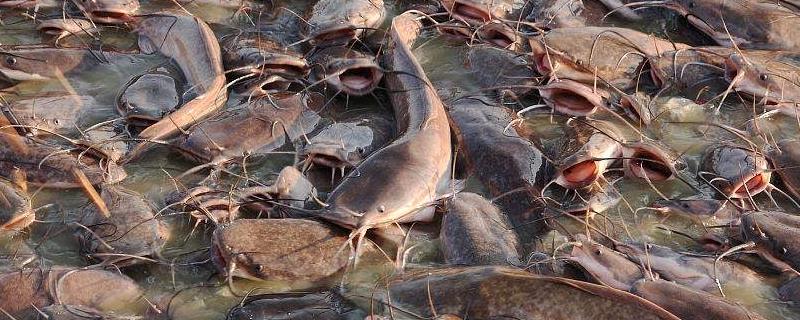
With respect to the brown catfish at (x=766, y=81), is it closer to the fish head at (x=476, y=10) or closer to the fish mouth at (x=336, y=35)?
the fish head at (x=476, y=10)

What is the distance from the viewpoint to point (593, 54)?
4.69 meters

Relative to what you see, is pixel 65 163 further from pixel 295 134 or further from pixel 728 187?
pixel 728 187

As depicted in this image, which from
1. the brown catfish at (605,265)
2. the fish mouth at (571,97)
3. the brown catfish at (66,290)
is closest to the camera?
the brown catfish at (66,290)

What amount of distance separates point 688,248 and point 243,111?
2056mm

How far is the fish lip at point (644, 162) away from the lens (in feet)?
13.1

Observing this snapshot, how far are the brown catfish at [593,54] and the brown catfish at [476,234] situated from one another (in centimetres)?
110

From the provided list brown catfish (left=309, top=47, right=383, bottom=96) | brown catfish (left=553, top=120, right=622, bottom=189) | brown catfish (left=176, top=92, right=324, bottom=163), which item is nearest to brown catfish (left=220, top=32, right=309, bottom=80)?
brown catfish (left=309, top=47, right=383, bottom=96)

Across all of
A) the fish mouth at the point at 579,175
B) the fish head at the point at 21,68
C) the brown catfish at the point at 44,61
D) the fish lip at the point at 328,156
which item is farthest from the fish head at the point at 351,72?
the fish head at the point at 21,68

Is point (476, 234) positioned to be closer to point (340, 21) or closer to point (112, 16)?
point (340, 21)

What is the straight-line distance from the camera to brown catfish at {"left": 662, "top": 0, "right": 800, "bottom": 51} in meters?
5.18

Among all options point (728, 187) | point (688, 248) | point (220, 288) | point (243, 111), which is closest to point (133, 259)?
point (220, 288)

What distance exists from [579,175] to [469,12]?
150 centimetres

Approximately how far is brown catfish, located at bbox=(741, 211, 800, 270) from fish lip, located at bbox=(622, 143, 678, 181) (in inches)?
18.2

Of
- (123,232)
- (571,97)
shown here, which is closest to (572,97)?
(571,97)
